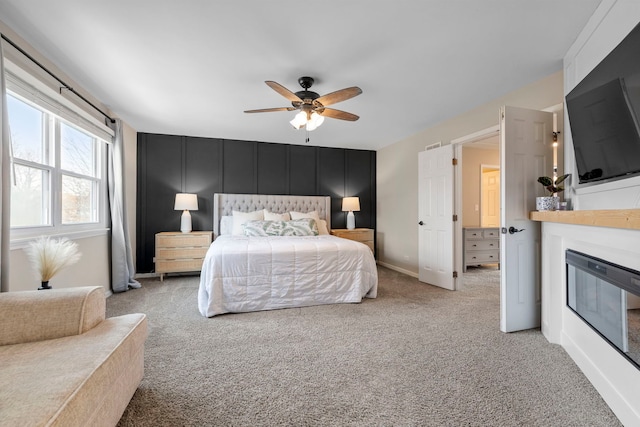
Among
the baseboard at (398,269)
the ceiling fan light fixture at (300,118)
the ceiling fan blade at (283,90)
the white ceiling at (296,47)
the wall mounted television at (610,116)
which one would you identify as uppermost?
the white ceiling at (296,47)

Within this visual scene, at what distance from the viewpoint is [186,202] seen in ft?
14.9

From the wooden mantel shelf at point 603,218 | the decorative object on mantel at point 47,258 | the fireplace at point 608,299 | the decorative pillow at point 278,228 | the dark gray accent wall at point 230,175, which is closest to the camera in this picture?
the wooden mantel shelf at point 603,218

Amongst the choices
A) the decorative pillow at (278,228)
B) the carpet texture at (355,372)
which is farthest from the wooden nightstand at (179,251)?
the carpet texture at (355,372)

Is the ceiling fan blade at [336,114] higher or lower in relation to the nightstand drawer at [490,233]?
higher

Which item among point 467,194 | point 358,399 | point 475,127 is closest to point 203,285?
point 358,399

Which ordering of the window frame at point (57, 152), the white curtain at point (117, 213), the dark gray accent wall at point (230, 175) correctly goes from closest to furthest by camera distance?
the window frame at point (57, 152) < the white curtain at point (117, 213) < the dark gray accent wall at point (230, 175)

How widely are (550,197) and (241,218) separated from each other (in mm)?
4017

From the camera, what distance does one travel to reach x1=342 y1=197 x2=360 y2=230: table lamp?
5480 mm

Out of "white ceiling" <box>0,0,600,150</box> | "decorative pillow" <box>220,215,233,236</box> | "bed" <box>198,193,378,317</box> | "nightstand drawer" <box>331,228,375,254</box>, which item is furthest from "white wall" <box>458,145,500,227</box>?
"decorative pillow" <box>220,215,233,236</box>

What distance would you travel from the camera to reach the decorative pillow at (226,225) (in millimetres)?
4797

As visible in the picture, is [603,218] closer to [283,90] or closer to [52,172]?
[283,90]

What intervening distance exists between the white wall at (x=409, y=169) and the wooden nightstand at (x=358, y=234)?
418mm

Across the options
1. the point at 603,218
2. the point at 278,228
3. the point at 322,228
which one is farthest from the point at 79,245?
the point at 603,218

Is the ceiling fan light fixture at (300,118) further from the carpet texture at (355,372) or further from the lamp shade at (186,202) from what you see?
the lamp shade at (186,202)
